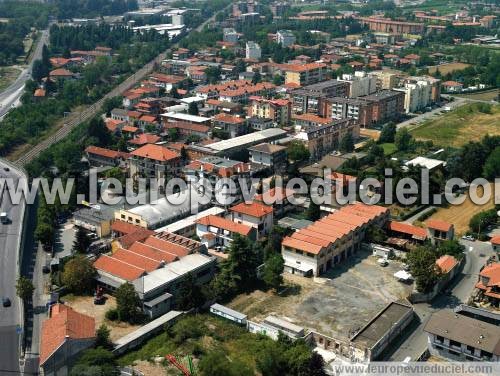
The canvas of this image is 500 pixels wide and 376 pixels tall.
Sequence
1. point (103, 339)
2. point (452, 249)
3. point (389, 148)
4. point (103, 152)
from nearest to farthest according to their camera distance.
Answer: point (103, 339) < point (452, 249) < point (103, 152) < point (389, 148)

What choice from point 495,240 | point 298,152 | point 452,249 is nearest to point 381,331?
point 452,249

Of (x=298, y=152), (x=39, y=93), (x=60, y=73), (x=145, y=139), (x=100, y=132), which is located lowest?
(x=298, y=152)

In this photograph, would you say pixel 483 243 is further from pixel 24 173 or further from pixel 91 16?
pixel 91 16

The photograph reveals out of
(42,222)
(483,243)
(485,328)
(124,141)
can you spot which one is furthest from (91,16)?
(485,328)

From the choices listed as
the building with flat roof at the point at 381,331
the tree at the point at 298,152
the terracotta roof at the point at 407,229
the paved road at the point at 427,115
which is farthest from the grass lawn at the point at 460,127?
the building with flat roof at the point at 381,331

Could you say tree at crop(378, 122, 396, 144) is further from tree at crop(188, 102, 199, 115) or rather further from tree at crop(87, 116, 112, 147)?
tree at crop(87, 116, 112, 147)

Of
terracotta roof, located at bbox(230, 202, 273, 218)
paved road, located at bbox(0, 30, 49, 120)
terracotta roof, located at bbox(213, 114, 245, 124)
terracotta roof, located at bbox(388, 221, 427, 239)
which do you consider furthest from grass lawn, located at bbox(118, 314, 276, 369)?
paved road, located at bbox(0, 30, 49, 120)

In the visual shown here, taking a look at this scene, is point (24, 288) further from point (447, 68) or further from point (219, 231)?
point (447, 68)

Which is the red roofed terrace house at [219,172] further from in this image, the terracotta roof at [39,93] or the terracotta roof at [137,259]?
the terracotta roof at [39,93]
